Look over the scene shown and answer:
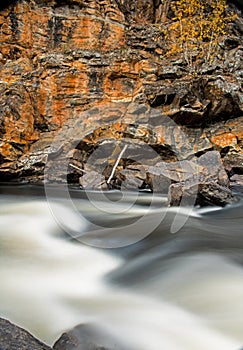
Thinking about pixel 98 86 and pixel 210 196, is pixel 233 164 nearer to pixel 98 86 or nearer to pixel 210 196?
pixel 210 196

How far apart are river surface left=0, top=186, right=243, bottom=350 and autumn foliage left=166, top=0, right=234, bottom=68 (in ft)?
25.8

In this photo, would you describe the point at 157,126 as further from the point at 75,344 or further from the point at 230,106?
the point at 75,344

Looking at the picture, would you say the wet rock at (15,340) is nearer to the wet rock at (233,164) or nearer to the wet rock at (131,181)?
the wet rock at (131,181)

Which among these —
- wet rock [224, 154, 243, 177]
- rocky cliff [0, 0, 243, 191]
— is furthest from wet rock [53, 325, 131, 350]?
wet rock [224, 154, 243, 177]

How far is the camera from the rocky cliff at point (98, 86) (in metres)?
9.20

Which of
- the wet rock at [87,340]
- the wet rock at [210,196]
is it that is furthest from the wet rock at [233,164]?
the wet rock at [87,340]

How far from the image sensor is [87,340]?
1830mm

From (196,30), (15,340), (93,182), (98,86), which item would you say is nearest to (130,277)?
(15,340)

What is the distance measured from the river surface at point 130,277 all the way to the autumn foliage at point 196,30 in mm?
7874

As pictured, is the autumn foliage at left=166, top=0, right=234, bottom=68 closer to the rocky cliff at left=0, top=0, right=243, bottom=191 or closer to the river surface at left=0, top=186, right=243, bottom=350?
the rocky cliff at left=0, top=0, right=243, bottom=191

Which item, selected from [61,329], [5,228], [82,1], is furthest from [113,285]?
[82,1]

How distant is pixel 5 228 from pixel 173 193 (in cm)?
287

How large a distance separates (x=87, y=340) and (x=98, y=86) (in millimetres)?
9128

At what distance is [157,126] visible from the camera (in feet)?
30.5
